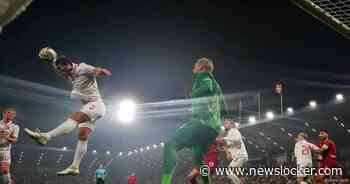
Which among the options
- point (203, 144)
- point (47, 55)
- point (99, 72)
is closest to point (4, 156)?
point (47, 55)

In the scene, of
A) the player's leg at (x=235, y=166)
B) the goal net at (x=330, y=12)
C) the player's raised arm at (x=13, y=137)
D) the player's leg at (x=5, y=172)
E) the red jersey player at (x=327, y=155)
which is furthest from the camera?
the red jersey player at (x=327, y=155)

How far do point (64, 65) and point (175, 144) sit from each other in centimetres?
231

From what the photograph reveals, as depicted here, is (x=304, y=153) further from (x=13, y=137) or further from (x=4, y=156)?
(x=4, y=156)

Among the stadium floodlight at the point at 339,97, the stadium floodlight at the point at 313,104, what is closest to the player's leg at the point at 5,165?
the stadium floodlight at the point at 339,97

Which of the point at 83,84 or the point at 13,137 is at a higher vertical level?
the point at 83,84

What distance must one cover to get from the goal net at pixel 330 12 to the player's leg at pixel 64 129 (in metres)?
3.65

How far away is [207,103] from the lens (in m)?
6.00

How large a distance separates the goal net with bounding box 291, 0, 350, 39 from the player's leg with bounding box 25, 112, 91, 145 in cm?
365

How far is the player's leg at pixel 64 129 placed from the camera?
211 inches

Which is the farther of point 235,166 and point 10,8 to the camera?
point 235,166

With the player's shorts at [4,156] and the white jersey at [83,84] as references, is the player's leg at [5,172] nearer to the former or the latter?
the player's shorts at [4,156]

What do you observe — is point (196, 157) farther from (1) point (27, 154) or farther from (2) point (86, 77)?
(1) point (27, 154)

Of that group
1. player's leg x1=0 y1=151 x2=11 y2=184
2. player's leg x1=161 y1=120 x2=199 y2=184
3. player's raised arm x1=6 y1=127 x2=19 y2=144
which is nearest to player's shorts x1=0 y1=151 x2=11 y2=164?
player's leg x1=0 y1=151 x2=11 y2=184

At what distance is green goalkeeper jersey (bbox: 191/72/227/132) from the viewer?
5.95 m
